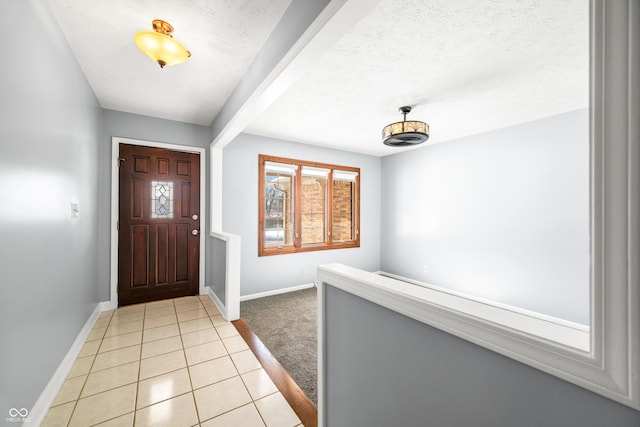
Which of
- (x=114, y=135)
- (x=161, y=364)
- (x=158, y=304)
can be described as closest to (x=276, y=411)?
(x=161, y=364)

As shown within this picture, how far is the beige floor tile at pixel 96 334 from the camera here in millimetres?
2447

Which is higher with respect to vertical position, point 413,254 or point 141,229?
point 141,229

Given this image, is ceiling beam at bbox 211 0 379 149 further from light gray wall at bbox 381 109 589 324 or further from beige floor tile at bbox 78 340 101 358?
light gray wall at bbox 381 109 589 324

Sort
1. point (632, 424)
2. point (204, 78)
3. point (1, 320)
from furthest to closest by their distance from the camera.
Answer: point (204, 78) → point (1, 320) → point (632, 424)

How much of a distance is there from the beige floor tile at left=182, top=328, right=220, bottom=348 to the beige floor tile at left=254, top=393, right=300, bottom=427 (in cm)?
101

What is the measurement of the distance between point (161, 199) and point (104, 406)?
8.24 feet

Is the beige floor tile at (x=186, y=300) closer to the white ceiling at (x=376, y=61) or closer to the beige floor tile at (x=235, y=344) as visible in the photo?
the beige floor tile at (x=235, y=344)

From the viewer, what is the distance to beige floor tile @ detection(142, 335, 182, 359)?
7.31 feet

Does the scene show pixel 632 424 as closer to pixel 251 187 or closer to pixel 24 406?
pixel 24 406

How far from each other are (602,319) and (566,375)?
0.50 ft

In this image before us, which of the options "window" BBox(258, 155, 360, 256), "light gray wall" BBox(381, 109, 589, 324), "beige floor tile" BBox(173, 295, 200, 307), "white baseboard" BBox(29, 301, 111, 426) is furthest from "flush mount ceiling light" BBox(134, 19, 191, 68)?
"light gray wall" BBox(381, 109, 589, 324)

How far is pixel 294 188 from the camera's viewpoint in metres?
4.32

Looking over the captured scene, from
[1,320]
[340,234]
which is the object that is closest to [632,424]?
[1,320]

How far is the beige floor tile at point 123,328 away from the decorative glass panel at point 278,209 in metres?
1.88
